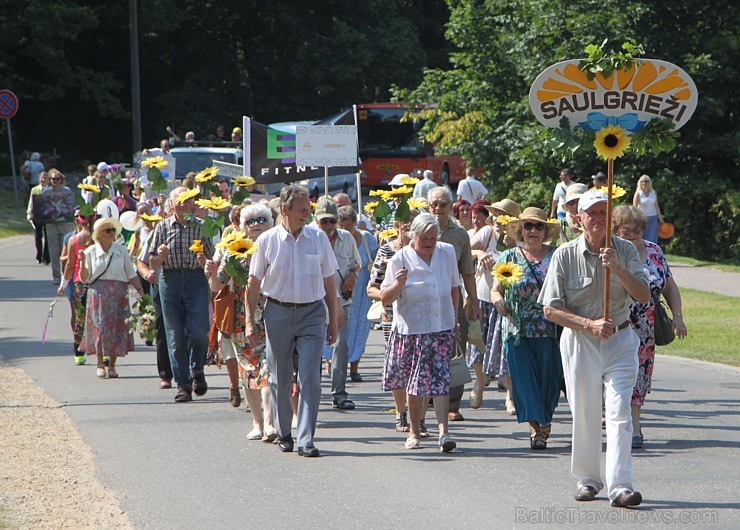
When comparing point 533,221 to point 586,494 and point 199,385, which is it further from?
point 199,385

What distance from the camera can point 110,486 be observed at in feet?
24.7

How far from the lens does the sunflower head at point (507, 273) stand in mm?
8844

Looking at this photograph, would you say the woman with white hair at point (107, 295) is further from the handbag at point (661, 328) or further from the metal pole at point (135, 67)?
the metal pole at point (135, 67)

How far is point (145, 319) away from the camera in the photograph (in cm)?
1191

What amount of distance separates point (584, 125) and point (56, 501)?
3.86 metres

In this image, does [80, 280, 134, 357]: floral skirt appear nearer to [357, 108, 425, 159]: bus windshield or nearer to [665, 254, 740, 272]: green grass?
[665, 254, 740, 272]: green grass

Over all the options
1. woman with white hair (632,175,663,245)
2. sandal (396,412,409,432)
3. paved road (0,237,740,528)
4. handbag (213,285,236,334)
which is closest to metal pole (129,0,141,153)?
woman with white hair (632,175,663,245)

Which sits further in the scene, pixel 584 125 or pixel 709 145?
pixel 709 145

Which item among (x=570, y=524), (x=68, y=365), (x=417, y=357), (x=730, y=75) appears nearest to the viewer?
(x=570, y=524)

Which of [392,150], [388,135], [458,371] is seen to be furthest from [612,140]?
[388,135]

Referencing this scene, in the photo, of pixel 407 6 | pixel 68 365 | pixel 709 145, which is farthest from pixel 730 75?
pixel 407 6

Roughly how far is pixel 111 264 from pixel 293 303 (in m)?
4.31

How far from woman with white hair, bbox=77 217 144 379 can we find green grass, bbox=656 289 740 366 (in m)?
5.98

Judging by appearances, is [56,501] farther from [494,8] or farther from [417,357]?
[494,8]
